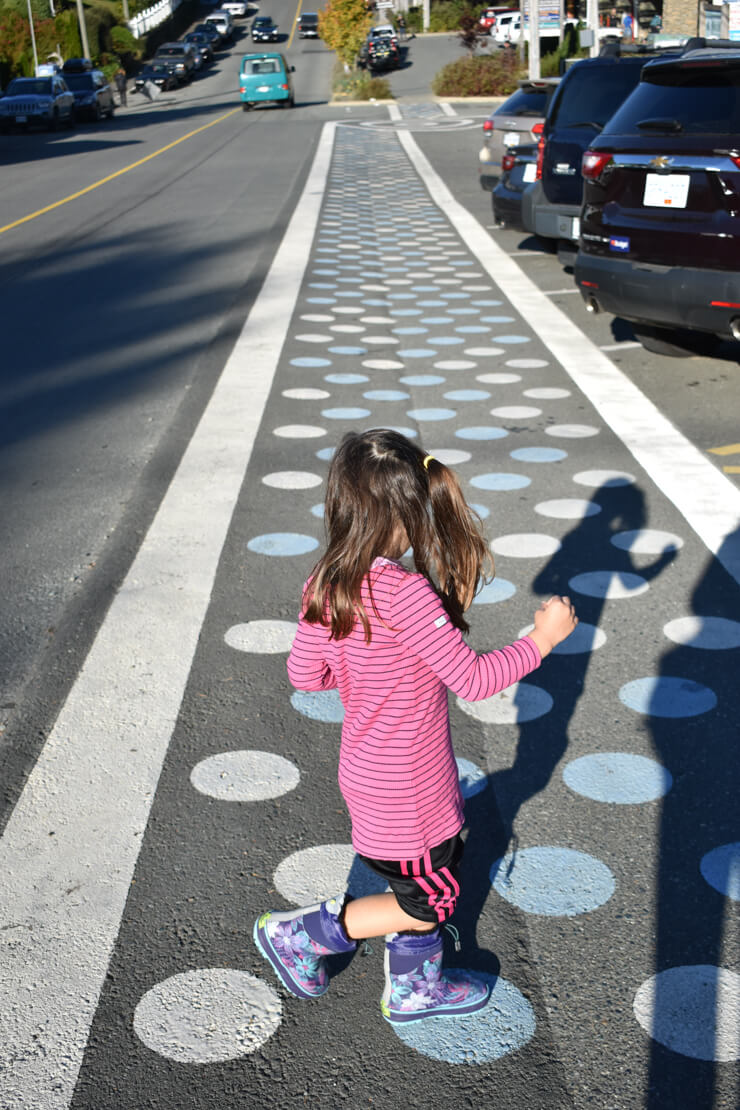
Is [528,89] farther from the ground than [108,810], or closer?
farther from the ground

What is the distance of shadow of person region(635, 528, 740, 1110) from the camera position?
2029mm

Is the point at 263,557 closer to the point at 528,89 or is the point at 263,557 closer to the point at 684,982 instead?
the point at 684,982

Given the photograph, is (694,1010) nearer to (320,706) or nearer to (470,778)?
(470,778)

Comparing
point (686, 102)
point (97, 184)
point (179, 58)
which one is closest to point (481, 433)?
point (686, 102)

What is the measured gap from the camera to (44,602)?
413 centimetres

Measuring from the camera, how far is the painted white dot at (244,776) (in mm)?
2898

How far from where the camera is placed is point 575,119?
9.79 m

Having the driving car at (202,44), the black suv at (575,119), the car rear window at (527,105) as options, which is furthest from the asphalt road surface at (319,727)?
the driving car at (202,44)

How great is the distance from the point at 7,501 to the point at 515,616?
8.74 feet

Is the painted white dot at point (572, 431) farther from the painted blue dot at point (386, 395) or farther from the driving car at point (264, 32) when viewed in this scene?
the driving car at point (264, 32)

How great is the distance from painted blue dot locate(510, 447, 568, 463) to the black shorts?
3566 mm

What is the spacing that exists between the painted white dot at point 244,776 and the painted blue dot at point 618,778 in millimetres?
767

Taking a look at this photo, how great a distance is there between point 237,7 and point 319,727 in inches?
3450

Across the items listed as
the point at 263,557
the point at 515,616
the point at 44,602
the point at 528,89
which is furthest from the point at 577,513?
the point at 528,89
